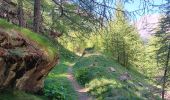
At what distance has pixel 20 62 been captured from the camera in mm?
9570

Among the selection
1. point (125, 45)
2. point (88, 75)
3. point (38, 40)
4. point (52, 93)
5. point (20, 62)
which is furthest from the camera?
point (125, 45)

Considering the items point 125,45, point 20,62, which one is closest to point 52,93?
point 20,62

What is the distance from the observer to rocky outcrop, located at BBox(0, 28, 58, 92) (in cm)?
912

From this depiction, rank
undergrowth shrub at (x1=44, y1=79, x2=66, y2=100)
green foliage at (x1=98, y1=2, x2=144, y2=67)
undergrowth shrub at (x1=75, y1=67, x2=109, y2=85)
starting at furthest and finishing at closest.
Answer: green foliage at (x1=98, y1=2, x2=144, y2=67) → undergrowth shrub at (x1=75, y1=67, x2=109, y2=85) → undergrowth shrub at (x1=44, y1=79, x2=66, y2=100)

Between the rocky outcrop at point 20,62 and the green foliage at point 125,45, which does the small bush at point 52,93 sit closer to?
the rocky outcrop at point 20,62

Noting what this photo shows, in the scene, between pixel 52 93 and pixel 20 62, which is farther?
pixel 52 93

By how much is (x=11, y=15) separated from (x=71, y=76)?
28.7 ft

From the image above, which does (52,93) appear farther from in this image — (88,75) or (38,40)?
(88,75)

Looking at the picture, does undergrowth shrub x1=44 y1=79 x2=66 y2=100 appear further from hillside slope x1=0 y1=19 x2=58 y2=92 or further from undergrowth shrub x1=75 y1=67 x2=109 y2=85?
undergrowth shrub x1=75 y1=67 x2=109 y2=85

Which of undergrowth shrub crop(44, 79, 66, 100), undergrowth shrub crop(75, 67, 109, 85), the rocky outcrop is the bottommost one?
undergrowth shrub crop(75, 67, 109, 85)

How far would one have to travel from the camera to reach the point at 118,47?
1971 inches

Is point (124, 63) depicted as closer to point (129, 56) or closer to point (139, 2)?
point (129, 56)

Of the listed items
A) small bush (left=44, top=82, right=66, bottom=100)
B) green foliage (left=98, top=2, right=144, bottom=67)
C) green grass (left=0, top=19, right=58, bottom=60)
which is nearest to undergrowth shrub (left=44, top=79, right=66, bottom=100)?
small bush (left=44, top=82, right=66, bottom=100)

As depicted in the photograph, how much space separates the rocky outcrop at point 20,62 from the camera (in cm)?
912
